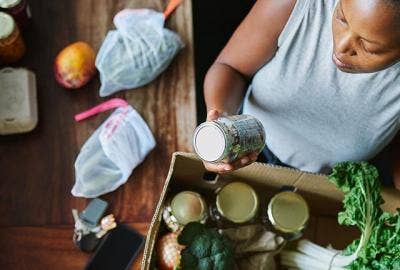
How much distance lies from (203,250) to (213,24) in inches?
37.8

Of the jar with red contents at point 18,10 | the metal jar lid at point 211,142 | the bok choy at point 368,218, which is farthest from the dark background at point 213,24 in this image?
the metal jar lid at point 211,142

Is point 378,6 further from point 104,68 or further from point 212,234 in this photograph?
point 104,68

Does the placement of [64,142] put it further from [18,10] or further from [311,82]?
[311,82]

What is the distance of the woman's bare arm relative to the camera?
0.90m

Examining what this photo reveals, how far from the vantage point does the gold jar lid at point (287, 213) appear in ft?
3.31

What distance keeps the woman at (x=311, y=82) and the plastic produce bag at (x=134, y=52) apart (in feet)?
0.39

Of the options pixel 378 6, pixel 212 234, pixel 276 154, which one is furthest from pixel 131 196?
pixel 378 6

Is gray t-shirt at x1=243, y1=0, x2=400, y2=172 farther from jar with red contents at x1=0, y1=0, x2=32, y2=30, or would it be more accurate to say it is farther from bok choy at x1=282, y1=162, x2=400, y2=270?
jar with red contents at x1=0, y1=0, x2=32, y2=30

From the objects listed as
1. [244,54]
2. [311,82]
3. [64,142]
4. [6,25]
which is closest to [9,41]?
[6,25]

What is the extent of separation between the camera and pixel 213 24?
5.54 feet

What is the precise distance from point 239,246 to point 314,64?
36 centimetres

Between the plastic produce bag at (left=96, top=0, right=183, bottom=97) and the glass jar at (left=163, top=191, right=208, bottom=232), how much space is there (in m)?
0.26

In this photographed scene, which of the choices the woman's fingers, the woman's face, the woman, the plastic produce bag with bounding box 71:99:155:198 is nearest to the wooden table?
the plastic produce bag with bounding box 71:99:155:198

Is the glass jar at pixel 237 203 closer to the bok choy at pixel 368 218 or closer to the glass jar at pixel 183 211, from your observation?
the glass jar at pixel 183 211
